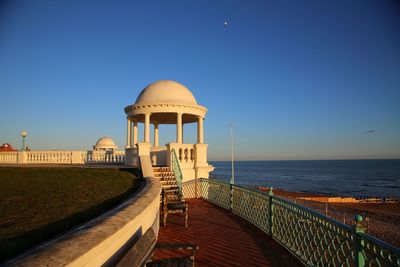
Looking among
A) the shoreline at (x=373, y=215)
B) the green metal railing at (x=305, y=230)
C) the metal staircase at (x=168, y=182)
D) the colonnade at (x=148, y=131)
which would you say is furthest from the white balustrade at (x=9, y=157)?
the shoreline at (x=373, y=215)

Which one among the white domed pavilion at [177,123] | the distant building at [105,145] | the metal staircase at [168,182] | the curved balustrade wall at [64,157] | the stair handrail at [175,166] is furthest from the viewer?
the distant building at [105,145]

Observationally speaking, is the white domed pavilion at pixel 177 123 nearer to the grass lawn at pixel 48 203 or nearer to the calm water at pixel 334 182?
the grass lawn at pixel 48 203

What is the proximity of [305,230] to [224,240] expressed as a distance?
2.12 metres

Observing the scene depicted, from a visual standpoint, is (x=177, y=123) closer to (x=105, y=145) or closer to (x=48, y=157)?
(x=48, y=157)

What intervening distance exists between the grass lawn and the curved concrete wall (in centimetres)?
113

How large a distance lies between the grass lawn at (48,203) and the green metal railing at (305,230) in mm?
3977

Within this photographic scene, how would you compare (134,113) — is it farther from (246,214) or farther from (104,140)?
(104,140)

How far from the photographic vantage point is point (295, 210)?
6180mm

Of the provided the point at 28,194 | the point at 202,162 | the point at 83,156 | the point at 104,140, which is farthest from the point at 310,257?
the point at 104,140

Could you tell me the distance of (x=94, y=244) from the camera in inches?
101

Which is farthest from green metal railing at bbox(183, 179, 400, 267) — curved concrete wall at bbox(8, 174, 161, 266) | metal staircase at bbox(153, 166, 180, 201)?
curved concrete wall at bbox(8, 174, 161, 266)

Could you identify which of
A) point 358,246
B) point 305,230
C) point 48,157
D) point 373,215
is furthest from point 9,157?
point 373,215

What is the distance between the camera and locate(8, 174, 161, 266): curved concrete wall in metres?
2.17

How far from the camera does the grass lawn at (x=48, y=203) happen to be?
158 inches
